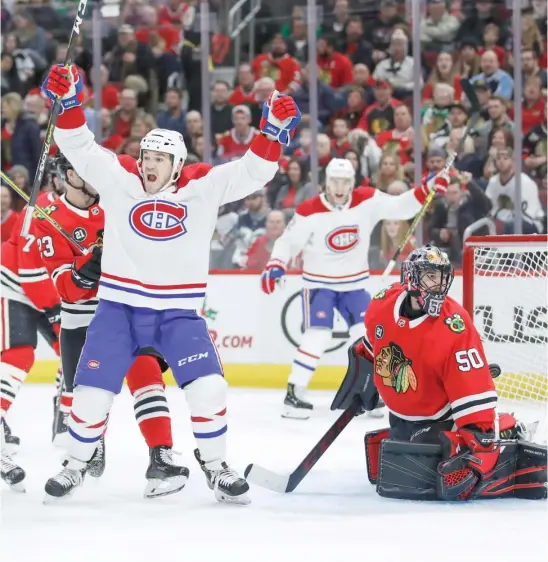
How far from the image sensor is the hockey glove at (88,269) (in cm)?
364

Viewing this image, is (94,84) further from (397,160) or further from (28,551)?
(28,551)

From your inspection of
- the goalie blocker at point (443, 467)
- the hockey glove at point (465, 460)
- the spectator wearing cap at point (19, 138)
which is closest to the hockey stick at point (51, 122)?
the goalie blocker at point (443, 467)

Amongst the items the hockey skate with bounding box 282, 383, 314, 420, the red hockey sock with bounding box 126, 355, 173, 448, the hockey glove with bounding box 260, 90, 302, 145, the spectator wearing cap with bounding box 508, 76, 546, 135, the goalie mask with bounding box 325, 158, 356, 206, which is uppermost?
the spectator wearing cap with bounding box 508, 76, 546, 135

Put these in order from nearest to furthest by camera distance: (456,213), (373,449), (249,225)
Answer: (373,449)
(456,213)
(249,225)

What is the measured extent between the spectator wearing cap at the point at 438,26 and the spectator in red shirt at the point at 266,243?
1.30m

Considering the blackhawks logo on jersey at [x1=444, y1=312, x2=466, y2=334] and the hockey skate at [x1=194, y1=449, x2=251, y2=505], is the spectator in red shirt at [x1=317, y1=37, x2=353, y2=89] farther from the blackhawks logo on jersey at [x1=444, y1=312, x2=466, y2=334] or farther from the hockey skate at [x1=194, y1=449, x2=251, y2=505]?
the hockey skate at [x1=194, y1=449, x2=251, y2=505]

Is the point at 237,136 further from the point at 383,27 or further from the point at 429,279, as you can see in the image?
the point at 429,279

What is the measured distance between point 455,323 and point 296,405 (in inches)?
81.8

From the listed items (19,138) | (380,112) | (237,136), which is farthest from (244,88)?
(19,138)

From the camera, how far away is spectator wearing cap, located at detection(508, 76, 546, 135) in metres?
6.54

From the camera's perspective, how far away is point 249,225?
22.2 ft

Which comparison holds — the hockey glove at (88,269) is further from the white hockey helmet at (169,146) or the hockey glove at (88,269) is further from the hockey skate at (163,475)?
the hockey skate at (163,475)

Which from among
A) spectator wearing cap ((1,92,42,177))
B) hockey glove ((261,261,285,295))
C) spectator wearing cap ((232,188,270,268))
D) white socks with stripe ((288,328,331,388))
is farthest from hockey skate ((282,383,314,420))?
spectator wearing cap ((1,92,42,177))

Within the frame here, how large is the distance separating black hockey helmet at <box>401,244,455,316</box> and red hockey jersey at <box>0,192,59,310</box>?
136 cm
